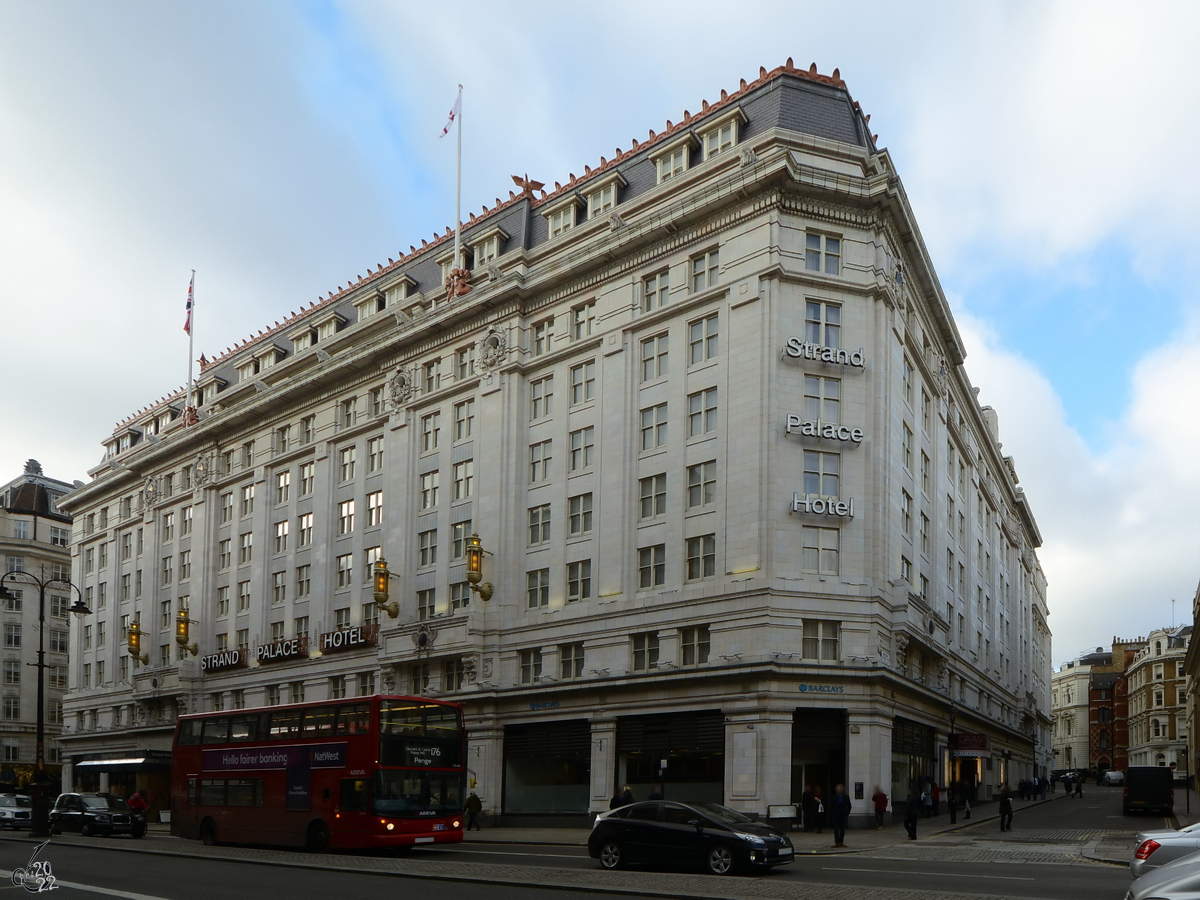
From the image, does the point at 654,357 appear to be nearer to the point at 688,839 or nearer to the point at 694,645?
the point at 694,645

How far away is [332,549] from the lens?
6244cm

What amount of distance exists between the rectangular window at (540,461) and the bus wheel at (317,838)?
2197cm

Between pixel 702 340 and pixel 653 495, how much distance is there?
666 cm

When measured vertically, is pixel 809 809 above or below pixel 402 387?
below

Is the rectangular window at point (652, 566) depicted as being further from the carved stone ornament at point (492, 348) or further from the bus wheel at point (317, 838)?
the bus wheel at point (317, 838)

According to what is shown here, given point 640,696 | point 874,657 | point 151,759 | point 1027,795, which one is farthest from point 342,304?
point 1027,795

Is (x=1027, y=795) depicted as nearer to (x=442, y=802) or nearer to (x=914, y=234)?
(x=914, y=234)

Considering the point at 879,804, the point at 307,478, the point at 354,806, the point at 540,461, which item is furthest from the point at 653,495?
the point at 307,478

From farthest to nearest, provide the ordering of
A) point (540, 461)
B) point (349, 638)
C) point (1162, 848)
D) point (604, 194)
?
point (349, 638)
point (604, 194)
point (540, 461)
point (1162, 848)

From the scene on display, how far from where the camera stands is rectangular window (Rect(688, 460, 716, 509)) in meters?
44.7

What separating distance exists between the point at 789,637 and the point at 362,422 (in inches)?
1168

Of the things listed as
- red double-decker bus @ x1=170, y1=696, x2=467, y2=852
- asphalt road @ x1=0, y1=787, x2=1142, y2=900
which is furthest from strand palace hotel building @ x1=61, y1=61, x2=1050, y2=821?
red double-decker bus @ x1=170, y1=696, x2=467, y2=852

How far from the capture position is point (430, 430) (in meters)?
57.8

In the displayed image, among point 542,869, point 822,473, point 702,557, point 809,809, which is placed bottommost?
point 809,809
